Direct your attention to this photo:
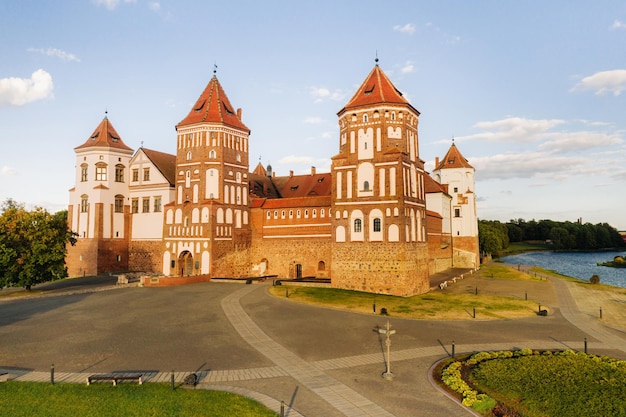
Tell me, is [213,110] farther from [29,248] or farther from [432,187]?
[432,187]

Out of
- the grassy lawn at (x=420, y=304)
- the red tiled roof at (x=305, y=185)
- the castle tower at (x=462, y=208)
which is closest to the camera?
the grassy lawn at (x=420, y=304)

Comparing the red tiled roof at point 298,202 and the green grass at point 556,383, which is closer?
the green grass at point 556,383

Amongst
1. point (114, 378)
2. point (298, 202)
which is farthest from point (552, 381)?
point (298, 202)

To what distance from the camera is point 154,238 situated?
50750mm

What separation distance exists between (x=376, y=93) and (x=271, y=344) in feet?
87.7

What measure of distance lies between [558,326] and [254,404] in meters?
20.7

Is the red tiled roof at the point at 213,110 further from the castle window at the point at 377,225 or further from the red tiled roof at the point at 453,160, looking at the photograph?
the red tiled roof at the point at 453,160

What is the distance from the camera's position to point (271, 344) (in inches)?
791

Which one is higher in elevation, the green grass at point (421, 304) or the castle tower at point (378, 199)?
the castle tower at point (378, 199)

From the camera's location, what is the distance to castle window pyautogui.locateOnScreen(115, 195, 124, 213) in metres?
51.4

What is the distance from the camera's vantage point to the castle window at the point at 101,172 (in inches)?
1996

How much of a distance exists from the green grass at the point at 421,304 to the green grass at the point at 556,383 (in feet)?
32.0

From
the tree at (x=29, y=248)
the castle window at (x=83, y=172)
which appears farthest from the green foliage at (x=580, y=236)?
the tree at (x=29, y=248)

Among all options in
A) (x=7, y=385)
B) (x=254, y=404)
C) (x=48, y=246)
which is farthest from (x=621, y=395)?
(x=48, y=246)
